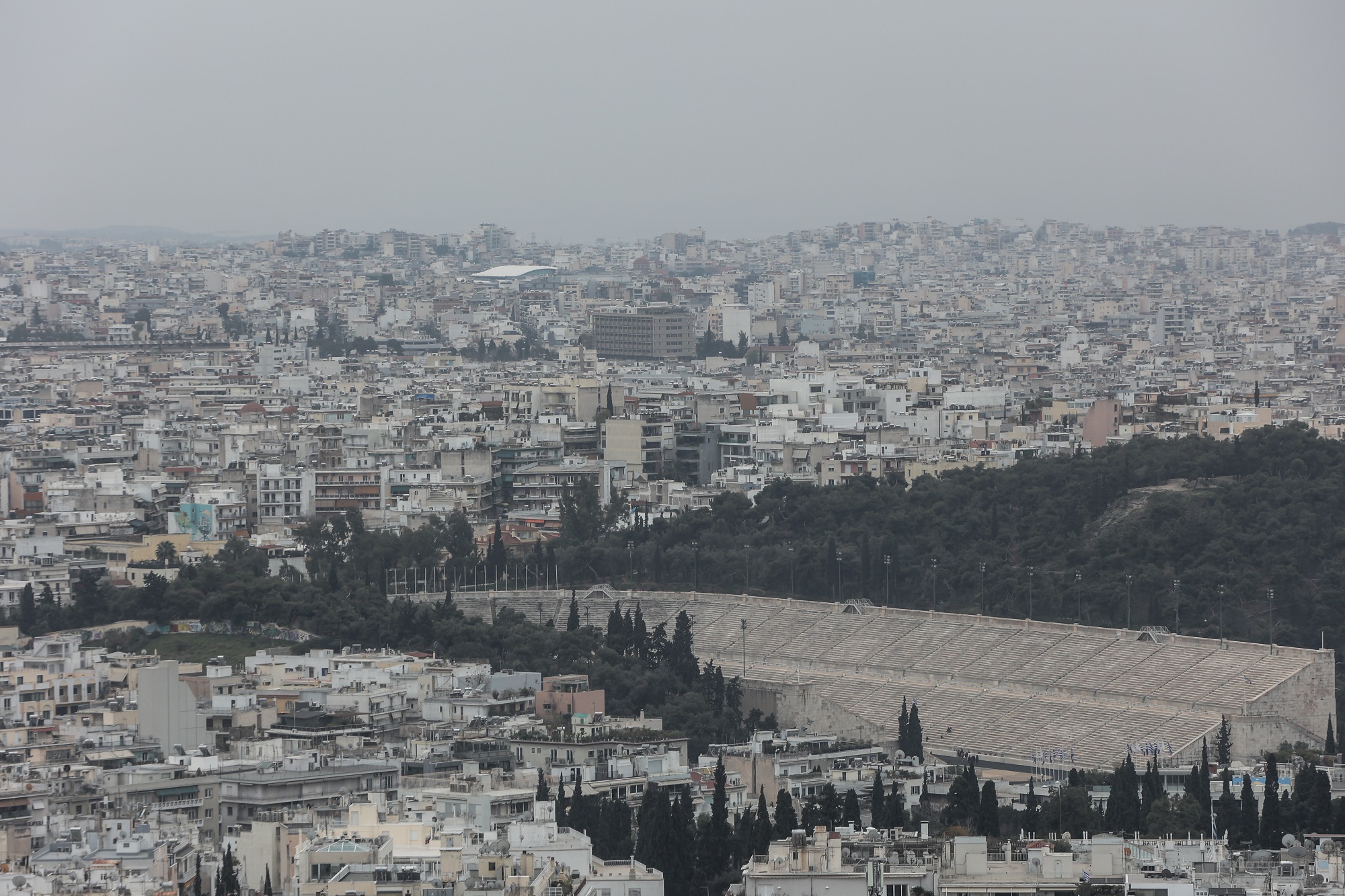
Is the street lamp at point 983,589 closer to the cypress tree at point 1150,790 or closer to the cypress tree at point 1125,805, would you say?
the cypress tree at point 1150,790

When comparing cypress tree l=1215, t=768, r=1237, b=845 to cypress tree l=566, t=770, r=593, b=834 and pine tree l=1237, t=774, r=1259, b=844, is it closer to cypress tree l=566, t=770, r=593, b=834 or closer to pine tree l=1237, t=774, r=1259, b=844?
pine tree l=1237, t=774, r=1259, b=844

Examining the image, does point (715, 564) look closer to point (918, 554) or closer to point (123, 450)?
point (918, 554)

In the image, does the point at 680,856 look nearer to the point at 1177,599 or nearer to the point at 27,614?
the point at 27,614

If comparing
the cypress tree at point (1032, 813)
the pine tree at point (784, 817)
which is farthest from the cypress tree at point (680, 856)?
the cypress tree at point (1032, 813)

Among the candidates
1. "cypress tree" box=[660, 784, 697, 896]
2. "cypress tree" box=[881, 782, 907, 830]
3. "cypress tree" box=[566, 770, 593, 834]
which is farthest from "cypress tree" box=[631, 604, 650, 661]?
"cypress tree" box=[660, 784, 697, 896]

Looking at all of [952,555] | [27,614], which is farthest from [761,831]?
[952,555]

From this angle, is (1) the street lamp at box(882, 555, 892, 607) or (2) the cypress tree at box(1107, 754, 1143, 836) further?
(1) the street lamp at box(882, 555, 892, 607)
